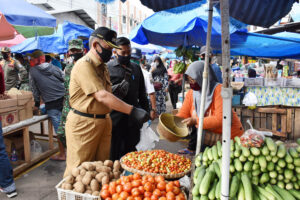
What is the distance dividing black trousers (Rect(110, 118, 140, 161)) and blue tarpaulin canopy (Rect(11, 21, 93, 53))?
4635 millimetres

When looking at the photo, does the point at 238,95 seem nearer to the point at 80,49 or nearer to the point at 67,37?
the point at 80,49

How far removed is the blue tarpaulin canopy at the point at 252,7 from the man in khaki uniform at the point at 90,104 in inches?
24.5

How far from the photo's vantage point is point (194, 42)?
18.9ft

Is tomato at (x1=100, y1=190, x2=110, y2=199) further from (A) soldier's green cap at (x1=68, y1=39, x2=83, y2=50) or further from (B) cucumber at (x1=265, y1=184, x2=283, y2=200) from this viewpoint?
(A) soldier's green cap at (x1=68, y1=39, x2=83, y2=50)

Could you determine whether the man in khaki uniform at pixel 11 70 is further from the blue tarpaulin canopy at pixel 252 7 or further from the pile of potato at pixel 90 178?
the blue tarpaulin canopy at pixel 252 7

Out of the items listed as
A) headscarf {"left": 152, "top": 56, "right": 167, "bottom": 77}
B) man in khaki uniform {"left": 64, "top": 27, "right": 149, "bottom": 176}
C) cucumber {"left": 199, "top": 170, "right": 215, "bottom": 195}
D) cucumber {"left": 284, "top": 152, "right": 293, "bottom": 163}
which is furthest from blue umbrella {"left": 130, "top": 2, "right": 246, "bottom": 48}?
headscarf {"left": 152, "top": 56, "right": 167, "bottom": 77}

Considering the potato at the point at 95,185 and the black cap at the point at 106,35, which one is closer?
the potato at the point at 95,185

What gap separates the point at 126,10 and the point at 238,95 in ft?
124

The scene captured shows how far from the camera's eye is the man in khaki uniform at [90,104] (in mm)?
2602

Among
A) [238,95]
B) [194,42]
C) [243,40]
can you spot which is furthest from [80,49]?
[238,95]

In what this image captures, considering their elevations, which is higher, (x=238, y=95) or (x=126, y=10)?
(x=126, y=10)

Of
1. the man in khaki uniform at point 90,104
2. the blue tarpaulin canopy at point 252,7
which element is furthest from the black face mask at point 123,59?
the blue tarpaulin canopy at point 252,7

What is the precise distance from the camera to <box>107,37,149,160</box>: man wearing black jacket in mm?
3611

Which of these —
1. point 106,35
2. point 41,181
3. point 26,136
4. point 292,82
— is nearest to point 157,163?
point 106,35
